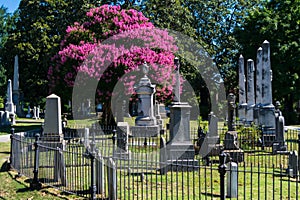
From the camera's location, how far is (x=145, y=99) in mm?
22000

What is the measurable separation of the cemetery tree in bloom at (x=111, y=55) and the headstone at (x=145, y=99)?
62 centimetres

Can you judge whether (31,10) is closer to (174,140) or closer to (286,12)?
(286,12)

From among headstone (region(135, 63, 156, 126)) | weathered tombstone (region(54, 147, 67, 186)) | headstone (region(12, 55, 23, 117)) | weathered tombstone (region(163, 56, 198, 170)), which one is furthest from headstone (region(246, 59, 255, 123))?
headstone (region(12, 55, 23, 117))

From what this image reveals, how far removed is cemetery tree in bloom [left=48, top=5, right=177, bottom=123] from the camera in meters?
21.6

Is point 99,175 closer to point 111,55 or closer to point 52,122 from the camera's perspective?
point 52,122

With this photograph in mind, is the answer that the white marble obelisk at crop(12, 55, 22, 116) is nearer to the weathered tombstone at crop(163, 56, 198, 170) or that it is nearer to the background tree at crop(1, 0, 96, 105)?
the background tree at crop(1, 0, 96, 105)

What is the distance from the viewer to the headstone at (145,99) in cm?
2155

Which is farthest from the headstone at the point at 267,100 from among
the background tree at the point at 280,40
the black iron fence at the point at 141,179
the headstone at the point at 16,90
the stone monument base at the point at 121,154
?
the headstone at the point at 16,90

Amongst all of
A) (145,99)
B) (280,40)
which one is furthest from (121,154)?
(280,40)

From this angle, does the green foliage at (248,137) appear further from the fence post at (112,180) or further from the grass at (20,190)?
the grass at (20,190)

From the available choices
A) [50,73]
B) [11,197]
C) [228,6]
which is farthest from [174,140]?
[228,6]

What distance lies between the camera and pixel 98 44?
885 inches

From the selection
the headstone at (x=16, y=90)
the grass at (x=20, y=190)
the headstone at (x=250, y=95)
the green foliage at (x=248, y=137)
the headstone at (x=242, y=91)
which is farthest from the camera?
the headstone at (x=16, y=90)

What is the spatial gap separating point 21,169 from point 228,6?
35076 mm
